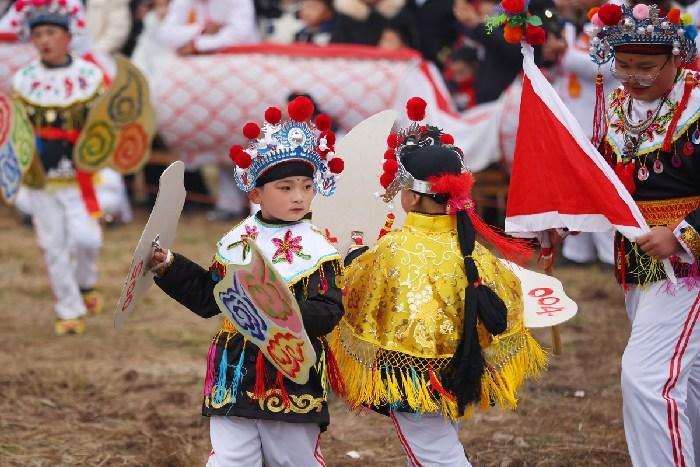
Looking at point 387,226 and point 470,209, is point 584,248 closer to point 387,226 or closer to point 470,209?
point 387,226

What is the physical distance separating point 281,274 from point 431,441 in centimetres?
77

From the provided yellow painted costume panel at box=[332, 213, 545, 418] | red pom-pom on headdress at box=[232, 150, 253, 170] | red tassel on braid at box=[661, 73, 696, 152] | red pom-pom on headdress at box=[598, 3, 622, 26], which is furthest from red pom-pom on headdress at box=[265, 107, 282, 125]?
red tassel on braid at box=[661, 73, 696, 152]

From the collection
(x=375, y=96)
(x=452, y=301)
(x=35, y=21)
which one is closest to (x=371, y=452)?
(x=452, y=301)

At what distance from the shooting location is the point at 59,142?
7410 mm

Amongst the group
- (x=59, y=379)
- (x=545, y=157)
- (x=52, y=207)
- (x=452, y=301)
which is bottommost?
(x=59, y=379)

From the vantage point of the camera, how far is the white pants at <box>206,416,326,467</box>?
3.91 m

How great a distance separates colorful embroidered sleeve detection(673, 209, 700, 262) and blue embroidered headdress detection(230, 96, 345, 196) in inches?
46.9

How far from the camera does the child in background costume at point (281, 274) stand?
12.7ft

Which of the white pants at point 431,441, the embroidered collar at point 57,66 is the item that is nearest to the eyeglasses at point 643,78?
the white pants at point 431,441

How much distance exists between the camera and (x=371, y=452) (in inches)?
210

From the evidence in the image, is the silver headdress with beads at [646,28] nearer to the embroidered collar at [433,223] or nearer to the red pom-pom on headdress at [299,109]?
the embroidered collar at [433,223]

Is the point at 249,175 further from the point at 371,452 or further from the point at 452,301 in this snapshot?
the point at 371,452

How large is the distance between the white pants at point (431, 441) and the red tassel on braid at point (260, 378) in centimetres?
46

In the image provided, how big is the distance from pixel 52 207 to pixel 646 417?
4661 mm
